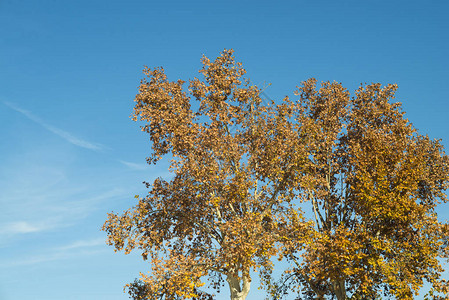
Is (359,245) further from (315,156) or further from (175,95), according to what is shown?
(175,95)

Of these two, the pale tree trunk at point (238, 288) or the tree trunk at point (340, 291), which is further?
the tree trunk at point (340, 291)

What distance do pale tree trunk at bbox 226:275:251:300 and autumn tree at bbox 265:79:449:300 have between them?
3.21 metres

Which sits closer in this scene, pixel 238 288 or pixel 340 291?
pixel 238 288

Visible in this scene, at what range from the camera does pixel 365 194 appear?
27.4 meters

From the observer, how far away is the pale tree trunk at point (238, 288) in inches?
1094

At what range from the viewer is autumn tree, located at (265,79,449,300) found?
Answer: 2677 centimetres

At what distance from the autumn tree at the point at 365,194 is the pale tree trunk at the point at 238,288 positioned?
10.5ft

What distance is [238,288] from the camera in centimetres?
2802

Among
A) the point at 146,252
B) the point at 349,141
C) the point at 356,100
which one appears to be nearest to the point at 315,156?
the point at 349,141

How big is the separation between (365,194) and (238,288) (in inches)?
374

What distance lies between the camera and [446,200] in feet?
102

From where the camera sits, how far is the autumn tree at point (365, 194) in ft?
87.8

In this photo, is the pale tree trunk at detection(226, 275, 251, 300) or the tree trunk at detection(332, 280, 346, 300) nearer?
the pale tree trunk at detection(226, 275, 251, 300)

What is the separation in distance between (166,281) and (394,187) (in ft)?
47.9
